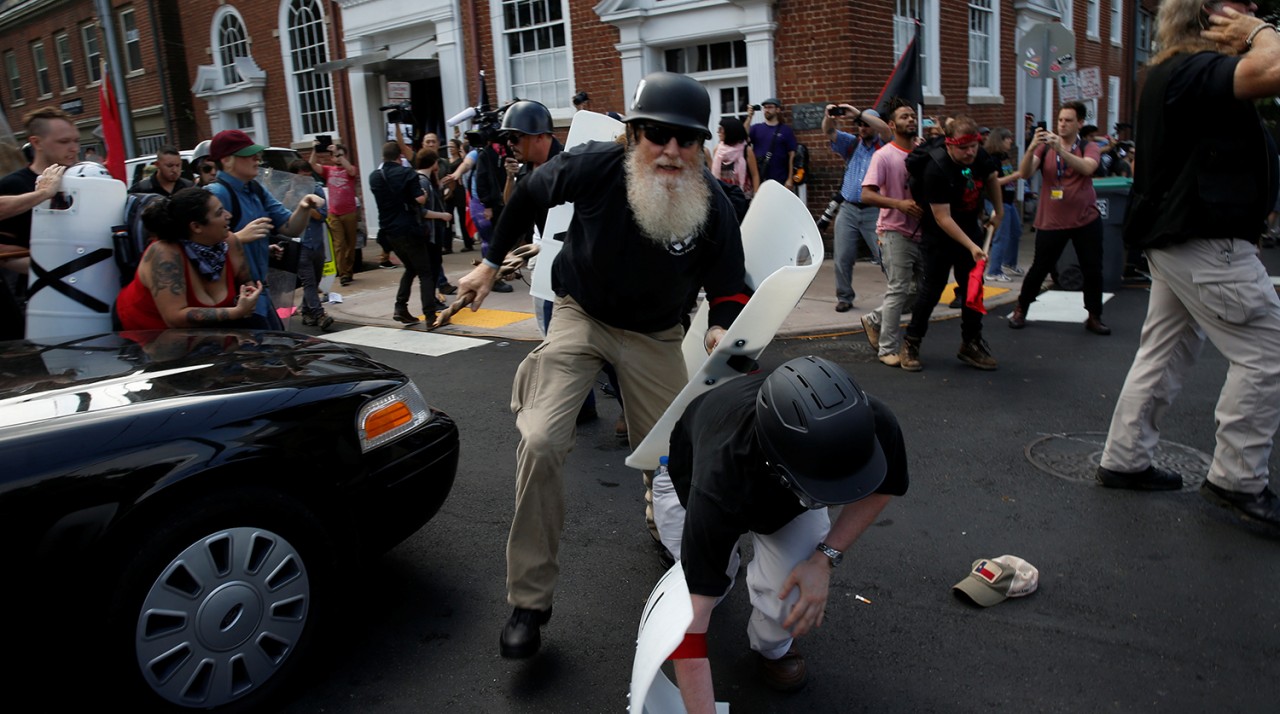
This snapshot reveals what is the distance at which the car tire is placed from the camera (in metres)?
2.41

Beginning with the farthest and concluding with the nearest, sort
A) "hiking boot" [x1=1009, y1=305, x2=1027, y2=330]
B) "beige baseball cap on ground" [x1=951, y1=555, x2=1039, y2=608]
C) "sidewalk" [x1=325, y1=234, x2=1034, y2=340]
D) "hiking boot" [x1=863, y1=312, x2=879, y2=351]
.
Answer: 1. "sidewalk" [x1=325, y1=234, x2=1034, y2=340]
2. "hiking boot" [x1=1009, y1=305, x2=1027, y2=330]
3. "hiking boot" [x1=863, y1=312, x2=879, y2=351]
4. "beige baseball cap on ground" [x1=951, y1=555, x2=1039, y2=608]

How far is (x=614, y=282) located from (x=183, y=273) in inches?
90.4

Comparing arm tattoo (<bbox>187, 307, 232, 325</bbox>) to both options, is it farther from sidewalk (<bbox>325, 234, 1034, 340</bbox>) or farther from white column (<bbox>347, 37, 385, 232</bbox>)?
white column (<bbox>347, 37, 385, 232</bbox>)

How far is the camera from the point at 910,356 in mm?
6441

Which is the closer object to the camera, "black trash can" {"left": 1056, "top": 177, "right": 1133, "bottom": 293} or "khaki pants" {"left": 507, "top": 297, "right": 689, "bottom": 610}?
"khaki pants" {"left": 507, "top": 297, "right": 689, "bottom": 610}

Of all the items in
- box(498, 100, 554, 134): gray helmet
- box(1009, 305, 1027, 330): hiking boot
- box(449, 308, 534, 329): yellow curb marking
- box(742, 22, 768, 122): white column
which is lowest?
box(1009, 305, 1027, 330): hiking boot

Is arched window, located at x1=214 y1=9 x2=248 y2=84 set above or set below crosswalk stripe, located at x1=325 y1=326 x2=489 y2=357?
above

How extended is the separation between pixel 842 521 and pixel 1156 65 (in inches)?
105

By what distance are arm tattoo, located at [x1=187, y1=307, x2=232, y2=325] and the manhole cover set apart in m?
4.07

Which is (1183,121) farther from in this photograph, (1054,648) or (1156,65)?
(1054,648)

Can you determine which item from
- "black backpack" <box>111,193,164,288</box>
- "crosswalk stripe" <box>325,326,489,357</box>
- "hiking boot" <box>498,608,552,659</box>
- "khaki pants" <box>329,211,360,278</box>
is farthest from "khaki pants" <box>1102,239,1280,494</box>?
"khaki pants" <box>329,211,360,278</box>

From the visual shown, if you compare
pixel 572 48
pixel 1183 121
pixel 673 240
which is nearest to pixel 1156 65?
pixel 1183 121

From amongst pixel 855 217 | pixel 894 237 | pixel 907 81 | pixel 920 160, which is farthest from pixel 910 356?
pixel 907 81

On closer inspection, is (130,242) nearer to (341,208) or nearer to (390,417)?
(390,417)
